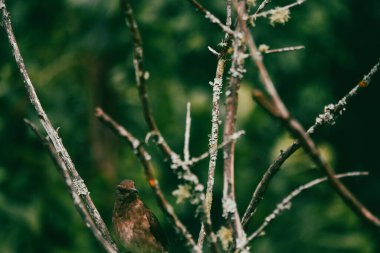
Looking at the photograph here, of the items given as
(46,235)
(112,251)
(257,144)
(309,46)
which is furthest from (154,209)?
(112,251)

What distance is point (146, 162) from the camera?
183 centimetres

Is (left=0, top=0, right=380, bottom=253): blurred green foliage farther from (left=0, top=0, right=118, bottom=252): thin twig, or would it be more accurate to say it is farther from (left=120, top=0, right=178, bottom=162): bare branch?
(left=120, top=0, right=178, bottom=162): bare branch

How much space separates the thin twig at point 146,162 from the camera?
1.73 m

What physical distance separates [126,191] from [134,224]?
0.16 metres

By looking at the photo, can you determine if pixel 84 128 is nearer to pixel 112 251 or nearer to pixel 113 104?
Result: pixel 113 104

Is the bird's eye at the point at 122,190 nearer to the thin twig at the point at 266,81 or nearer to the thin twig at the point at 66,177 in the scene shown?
the thin twig at the point at 66,177

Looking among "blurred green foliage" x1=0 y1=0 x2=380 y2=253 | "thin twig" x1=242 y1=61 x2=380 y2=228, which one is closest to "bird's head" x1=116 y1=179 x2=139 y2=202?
"thin twig" x1=242 y1=61 x2=380 y2=228

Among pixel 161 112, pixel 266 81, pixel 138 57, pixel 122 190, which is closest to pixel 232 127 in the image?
pixel 266 81

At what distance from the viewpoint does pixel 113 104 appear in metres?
8.77

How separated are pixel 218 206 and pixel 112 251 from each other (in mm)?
7826

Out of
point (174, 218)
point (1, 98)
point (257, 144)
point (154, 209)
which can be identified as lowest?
point (174, 218)

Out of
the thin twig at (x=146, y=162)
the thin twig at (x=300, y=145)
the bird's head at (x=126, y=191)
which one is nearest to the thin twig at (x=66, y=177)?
the thin twig at (x=146, y=162)

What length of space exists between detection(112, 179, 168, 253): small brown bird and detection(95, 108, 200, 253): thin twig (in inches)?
54.4

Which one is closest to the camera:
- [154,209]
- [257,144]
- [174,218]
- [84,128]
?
[174,218]
